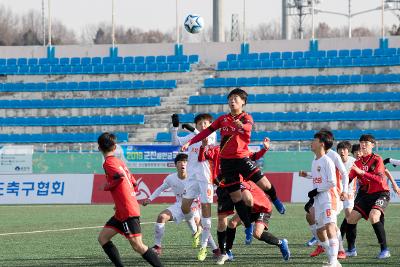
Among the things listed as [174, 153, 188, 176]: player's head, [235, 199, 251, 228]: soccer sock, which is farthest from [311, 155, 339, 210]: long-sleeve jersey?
[174, 153, 188, 176]: player's head

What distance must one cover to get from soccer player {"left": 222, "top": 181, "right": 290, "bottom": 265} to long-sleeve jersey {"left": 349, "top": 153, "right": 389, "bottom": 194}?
167 centimetres

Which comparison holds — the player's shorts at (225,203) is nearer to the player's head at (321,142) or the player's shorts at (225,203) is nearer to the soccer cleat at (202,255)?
the soccer cleat at (202,255)

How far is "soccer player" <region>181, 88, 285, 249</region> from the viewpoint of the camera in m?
14.1

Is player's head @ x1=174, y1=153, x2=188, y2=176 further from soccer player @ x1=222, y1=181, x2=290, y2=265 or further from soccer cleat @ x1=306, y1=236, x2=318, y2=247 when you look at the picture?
soccer cleat @ x1=306, y1=236, x2=318, y2=247

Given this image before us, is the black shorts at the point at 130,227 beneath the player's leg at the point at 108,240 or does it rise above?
above

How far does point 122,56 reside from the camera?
5159 cm

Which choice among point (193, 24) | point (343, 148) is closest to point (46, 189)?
point (193, 24)

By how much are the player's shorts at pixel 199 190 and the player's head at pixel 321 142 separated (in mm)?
2562

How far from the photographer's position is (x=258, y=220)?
14992mm

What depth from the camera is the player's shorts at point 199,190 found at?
615 inches

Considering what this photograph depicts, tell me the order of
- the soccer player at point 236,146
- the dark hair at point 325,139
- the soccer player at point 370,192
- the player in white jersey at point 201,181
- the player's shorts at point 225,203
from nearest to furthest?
1. the dark hair at point 325,139
2. the soccer player at point 236,146
3. the player's shorts at point 225,203
4. the player in white jersey at point 201,181
5. the soccer player at point 370,192

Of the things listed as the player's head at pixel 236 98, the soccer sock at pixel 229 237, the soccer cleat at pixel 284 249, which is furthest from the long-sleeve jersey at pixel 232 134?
the soccer cleat at pixel 284 249

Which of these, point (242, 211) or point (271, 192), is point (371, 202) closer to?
point (271, 192)

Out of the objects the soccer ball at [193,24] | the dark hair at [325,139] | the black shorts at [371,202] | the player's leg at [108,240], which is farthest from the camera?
the soccer ball at [193,24]
